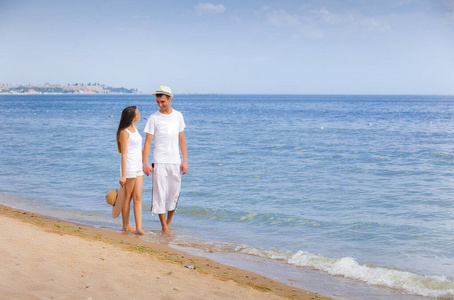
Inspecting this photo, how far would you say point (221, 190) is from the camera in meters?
12.3

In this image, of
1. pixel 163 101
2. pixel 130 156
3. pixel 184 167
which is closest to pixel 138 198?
pixel 130 156

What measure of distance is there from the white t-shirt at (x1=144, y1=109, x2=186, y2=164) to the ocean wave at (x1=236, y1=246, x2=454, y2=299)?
212 cm

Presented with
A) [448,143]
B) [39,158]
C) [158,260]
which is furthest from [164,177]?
[448,143]

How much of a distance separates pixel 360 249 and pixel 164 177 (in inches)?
139

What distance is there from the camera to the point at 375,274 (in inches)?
236

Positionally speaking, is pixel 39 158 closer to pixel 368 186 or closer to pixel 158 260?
pixel 368 186

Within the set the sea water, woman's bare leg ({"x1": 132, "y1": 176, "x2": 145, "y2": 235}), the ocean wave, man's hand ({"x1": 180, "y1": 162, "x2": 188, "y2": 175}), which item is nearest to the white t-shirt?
man's hand ({"x1": 180, "y1": 162, "x2": 188, "y2": 175})

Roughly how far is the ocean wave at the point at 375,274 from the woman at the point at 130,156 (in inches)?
90.7

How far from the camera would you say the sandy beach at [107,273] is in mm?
4113

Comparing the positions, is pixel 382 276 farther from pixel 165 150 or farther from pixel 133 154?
pixel 133 154

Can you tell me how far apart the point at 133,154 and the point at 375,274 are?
162 inches

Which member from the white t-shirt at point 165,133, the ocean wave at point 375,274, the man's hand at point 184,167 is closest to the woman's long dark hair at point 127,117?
the white t-shirt at point 165,133

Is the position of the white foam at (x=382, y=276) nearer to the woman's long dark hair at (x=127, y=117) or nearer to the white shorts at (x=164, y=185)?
the white shorts at (x=164, y=185)

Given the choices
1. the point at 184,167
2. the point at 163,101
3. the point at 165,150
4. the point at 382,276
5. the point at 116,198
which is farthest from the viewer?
the point at 116,198
